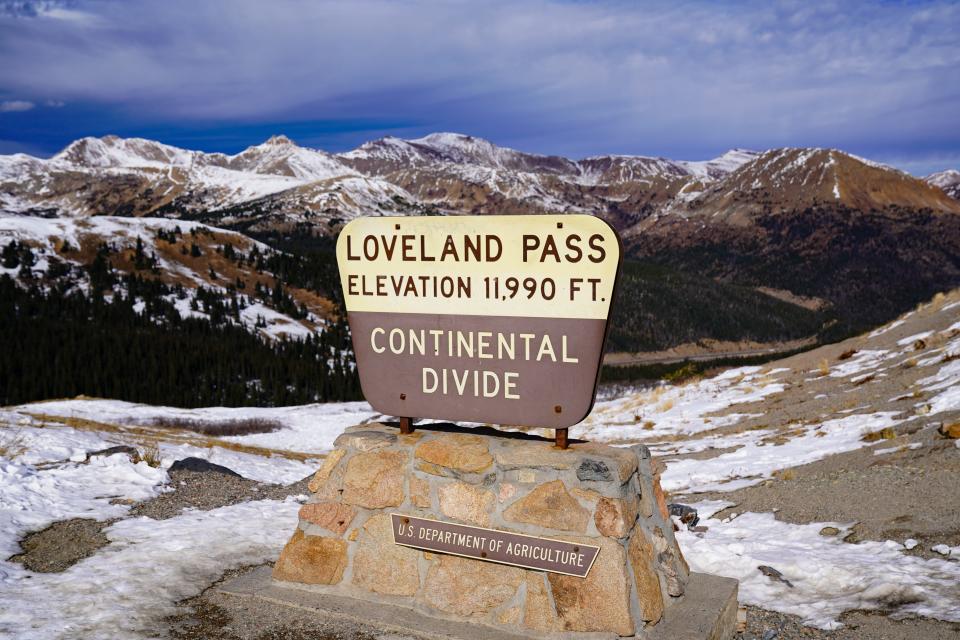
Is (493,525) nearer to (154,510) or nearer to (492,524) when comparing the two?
(492,524)

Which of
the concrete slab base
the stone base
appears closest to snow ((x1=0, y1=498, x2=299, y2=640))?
the concrete slab base

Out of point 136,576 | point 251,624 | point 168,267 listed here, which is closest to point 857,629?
point 251,624

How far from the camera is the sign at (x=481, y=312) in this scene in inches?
272

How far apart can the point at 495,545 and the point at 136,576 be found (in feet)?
13.8

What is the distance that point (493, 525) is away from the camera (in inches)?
280

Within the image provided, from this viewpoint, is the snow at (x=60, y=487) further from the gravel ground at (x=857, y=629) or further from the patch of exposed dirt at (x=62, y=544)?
the gravel ground at (x=857, y=629)

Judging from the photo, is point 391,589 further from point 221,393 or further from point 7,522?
point 221,393

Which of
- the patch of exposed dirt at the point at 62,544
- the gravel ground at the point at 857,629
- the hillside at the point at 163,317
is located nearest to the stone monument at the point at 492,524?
the gravel ground at the point at 857,629

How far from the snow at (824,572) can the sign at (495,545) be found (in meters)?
2.88

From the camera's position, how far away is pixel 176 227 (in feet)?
606

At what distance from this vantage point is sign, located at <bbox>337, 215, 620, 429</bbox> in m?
6.90

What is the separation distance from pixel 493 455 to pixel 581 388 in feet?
3.81

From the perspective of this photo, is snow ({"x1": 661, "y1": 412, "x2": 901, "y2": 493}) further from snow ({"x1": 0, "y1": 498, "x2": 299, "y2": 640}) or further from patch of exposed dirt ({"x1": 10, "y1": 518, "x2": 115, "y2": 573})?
patch of exposed dirt ({"x1": 10, "y1": 518, "x2": 115, "y2": 573})

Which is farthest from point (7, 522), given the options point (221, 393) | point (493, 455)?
point (221, 393)
